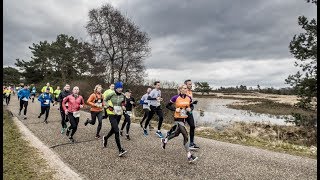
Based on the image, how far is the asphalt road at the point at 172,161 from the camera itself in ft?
27.6

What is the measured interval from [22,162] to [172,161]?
159 inches

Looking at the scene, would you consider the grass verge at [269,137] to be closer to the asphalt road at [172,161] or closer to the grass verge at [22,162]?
the asphalt road at [172,161]

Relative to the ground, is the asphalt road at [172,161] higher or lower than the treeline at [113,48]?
lower

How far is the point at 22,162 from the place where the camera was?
31.1 ft

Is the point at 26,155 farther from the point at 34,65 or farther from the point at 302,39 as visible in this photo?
the point at 34,65

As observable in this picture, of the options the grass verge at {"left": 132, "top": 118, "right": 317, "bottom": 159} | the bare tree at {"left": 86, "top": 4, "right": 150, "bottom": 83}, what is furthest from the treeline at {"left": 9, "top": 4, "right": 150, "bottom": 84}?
the grass verge at {"left": 132, "top": 118, "right": 317, "bottom": 159}

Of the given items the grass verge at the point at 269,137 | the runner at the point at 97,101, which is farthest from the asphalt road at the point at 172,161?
the grass verge at the point at 269,137

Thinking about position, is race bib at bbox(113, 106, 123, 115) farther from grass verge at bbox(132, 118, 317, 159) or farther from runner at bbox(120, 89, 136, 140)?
grass verge at bbox(132, 118, 317, 159)

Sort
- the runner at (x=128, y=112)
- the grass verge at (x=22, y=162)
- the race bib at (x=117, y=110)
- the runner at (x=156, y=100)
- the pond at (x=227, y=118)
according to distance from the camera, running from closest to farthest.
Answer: the grass verge at (x=22, y=162) → the race bib at (x=117, y=110) → the runner at (x=128, y=112) → the runner at (x=156, y=100) → the pond at (x=227, y=118)

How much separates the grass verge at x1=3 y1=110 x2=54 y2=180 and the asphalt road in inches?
27.5

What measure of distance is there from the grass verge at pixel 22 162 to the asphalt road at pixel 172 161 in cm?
70

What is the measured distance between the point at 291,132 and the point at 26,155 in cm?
1786

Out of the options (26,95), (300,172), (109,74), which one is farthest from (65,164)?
(109,74)

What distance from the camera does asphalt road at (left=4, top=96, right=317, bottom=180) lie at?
27.6 ft
